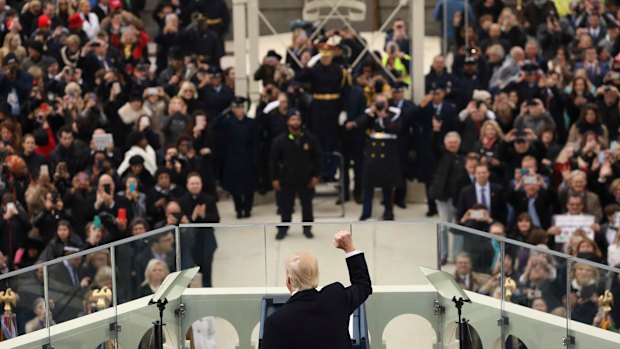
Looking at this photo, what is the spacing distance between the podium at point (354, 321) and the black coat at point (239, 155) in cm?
633

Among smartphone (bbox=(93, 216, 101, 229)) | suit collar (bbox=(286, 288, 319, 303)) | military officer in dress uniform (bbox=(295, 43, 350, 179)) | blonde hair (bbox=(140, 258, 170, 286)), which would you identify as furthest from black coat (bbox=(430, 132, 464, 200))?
suit collar (bbox=(286, 288, 319, 303))

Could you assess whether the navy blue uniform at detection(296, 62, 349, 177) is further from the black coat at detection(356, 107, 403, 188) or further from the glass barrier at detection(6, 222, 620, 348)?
the glass barrier at detection(6, 222, 620, 348)

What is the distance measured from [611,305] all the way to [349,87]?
8644 mm

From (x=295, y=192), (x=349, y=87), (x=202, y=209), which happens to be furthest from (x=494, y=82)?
(x=202, y=209)

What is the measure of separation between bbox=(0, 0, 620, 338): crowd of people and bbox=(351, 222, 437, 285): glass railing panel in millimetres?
202

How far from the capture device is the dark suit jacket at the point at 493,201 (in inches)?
657

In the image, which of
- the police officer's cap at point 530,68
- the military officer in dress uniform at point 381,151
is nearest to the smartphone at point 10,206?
the military officer in dress uniform at point 381,151

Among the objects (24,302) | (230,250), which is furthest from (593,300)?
(24,302)

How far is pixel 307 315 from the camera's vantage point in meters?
9.38

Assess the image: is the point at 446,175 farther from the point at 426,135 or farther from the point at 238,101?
the point at 238,101

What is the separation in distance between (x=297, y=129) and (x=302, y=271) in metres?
8.48

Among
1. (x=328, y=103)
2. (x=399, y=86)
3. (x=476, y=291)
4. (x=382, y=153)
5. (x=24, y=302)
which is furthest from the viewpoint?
(x=399, y=86)

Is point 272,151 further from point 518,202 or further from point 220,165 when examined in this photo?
point 518,202

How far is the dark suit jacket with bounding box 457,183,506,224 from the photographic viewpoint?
1669 cm
